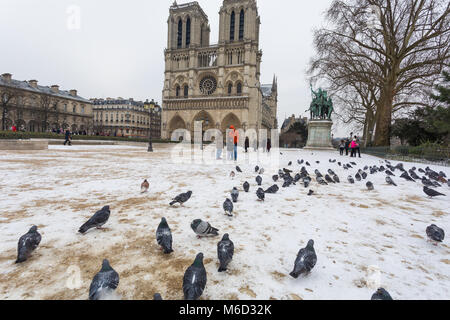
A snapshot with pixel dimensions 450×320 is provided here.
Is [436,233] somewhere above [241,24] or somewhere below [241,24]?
below

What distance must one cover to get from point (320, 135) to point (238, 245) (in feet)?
78.2

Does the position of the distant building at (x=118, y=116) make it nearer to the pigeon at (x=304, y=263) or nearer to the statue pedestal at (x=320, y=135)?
the statue pedestal at (x=320, y=135)

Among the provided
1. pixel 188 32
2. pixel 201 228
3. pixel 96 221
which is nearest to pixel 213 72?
pixel 188 32

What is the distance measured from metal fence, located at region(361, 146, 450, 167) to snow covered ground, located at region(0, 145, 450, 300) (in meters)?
9.38

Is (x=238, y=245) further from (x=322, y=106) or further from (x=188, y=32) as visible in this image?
(x=188, y=32)

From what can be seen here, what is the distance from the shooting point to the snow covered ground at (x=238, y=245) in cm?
147

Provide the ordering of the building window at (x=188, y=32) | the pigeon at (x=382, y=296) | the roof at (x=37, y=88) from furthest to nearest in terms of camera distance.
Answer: the building window at (x=188, y=32) < the roof at (x=37, y=88) < the pigeon at (x=382, y=296)

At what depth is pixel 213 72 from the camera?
1829 inches

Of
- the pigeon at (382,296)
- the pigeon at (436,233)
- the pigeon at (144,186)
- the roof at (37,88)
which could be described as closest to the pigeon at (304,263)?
the pigeon at (382,296)

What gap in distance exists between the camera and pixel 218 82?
4531cm

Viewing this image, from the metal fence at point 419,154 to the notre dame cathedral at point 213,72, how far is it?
3057 centimetres
